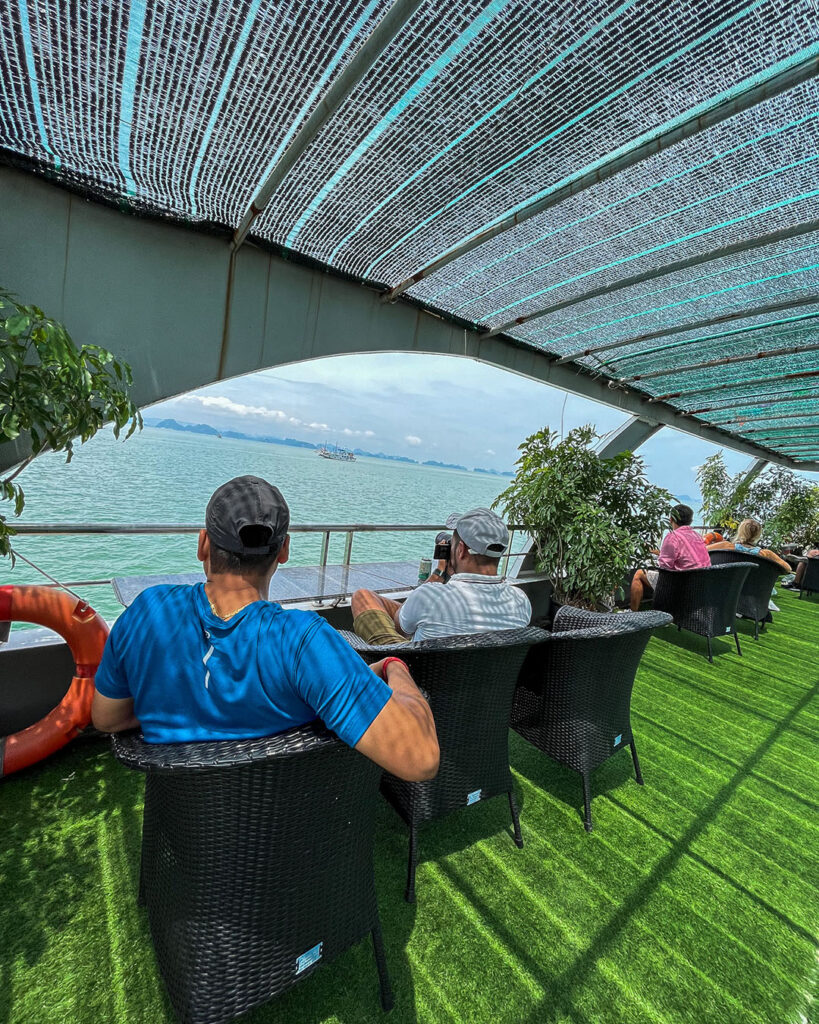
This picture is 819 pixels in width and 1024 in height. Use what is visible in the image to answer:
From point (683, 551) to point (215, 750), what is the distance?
4685mm

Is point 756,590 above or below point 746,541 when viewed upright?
below

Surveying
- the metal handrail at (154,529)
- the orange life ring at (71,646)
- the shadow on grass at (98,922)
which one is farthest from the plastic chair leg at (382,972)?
the metal handrail at (154,529)

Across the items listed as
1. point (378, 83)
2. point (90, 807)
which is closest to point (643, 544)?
point (378, 83)

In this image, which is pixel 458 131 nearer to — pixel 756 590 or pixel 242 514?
pixel 242 514

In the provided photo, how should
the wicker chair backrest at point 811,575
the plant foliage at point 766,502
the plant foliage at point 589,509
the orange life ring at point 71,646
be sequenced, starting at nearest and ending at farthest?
the orange life ring at point 71,646 < the plant foliage at point 589,509 < the wicker chair backrest at point 811,575 < the plant foliage at point 766,502

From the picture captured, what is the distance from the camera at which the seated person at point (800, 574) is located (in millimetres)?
8492

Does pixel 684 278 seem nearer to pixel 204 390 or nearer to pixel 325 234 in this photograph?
pixel 325 234

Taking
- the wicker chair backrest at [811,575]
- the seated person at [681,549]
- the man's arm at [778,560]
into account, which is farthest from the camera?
the wicker chair backrest at [811,575]

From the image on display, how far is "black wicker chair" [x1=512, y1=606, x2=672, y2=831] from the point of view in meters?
2.10

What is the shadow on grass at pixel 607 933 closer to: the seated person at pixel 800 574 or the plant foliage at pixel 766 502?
the seated person at pixel 800 574

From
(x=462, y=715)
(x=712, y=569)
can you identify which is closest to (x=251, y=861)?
(x=462, y=715)

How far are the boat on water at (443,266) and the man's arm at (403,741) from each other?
Result: 0.65 meters

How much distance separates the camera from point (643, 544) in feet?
13.9

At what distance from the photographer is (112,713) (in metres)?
1.14
